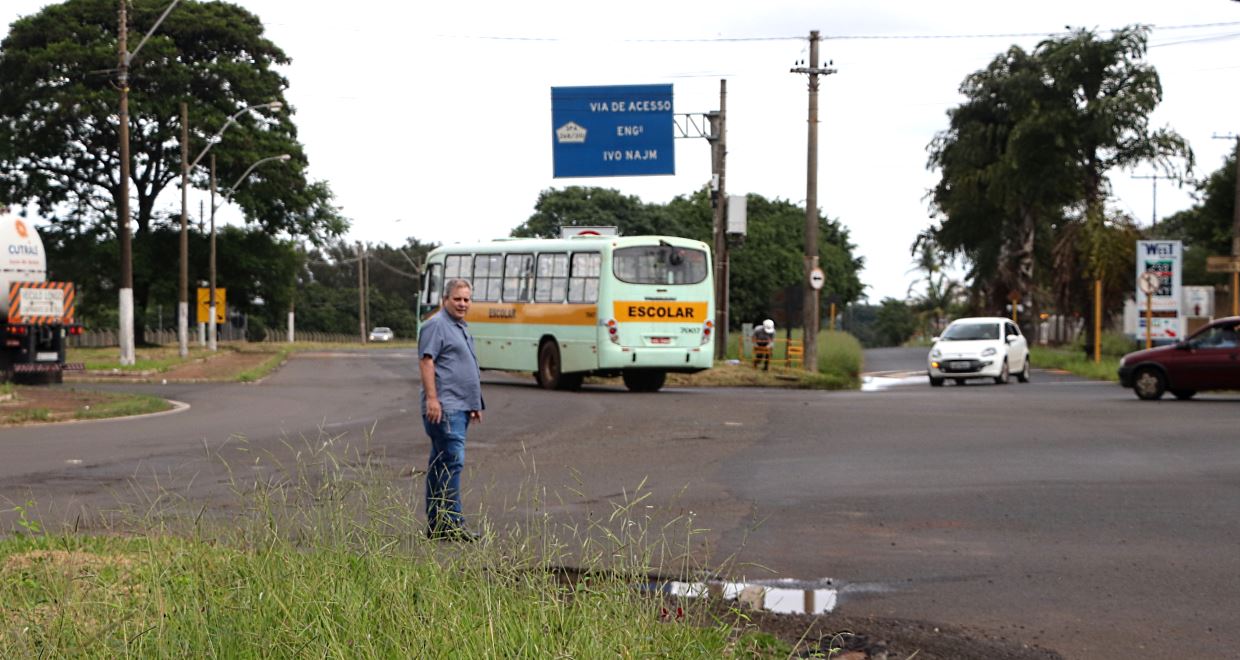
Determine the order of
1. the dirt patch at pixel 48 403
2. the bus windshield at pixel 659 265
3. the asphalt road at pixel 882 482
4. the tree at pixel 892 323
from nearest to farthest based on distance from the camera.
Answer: the asphalt road at pixel 882 482 < the dirt patch at pixel 48 403 < the bus windshield at pixel 659 265 < the tree at pixel 892 323

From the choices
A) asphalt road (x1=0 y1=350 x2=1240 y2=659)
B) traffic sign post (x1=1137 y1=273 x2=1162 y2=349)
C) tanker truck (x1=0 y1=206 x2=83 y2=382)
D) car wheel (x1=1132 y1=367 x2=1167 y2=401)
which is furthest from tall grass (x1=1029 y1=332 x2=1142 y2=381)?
tanker truck (x1=0 y1=206 x2=83 y2=382)

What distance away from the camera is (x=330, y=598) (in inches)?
222

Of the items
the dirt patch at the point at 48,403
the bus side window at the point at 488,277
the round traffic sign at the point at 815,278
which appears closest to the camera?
the dirt patch at the point at 48,403

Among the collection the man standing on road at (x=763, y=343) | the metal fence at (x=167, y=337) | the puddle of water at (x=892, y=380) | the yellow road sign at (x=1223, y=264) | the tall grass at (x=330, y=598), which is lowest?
the puddle of water at (x=892, y=380)

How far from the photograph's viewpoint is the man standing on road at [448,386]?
9.46m

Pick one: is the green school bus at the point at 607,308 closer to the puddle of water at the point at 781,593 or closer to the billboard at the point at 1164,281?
the billboard at the point at 1164,281

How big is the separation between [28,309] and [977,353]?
21.2m

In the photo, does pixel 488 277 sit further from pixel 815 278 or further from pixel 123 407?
pixel 123 407

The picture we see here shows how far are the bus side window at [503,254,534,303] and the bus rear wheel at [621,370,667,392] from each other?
2.63 metres

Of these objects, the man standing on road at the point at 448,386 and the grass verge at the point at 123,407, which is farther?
the grass verge at the point at 123,407

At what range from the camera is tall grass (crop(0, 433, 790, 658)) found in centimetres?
514

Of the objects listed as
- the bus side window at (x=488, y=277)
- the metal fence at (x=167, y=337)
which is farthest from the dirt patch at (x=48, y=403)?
the metal fence at (x=167, y=337)

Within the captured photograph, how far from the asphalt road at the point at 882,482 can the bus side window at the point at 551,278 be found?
16.6ft

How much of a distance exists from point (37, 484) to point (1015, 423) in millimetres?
12393
